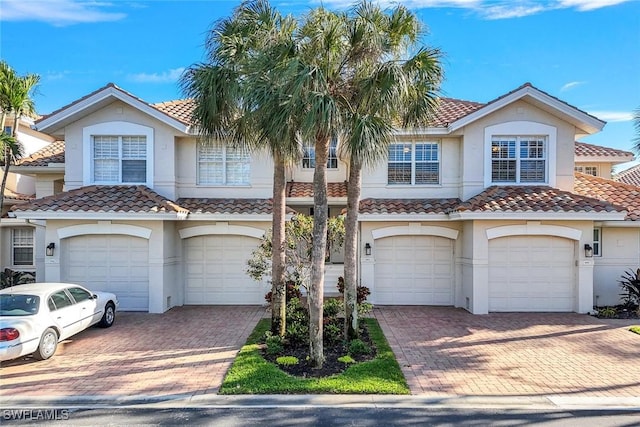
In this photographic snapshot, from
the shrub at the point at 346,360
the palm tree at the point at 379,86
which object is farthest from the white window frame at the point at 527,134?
the shrub at the point at 346,360

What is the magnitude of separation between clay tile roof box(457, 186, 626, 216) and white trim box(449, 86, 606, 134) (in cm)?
255

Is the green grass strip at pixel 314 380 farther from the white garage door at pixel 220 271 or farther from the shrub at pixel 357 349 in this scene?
the white garage door at pixel 220 271

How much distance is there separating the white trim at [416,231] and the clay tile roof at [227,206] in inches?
138

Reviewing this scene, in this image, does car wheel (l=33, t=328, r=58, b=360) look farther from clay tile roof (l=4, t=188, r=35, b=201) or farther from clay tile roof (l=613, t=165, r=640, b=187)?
clay tile roof (l=613, t=165, r=640, b=187)

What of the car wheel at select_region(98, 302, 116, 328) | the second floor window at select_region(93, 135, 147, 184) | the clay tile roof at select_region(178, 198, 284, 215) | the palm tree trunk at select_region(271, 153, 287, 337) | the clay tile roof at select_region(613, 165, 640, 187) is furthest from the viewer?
the clay tile roof at select_region(613, 165, 640, 187)

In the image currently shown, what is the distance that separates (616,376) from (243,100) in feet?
31.6

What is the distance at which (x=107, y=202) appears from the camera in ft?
43.7

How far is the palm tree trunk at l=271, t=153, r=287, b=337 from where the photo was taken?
33.5 feet

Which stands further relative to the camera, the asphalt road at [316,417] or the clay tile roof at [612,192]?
the clay tile roof at [612,192]

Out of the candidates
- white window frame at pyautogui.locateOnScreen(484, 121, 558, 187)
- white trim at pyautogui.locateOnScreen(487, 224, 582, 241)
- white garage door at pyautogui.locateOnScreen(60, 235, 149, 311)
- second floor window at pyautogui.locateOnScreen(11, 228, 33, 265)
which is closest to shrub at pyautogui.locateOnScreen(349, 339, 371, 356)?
white trim at pyautogui.locateOnScreen(487, 224, 582, 241)

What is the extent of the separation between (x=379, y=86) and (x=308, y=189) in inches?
304

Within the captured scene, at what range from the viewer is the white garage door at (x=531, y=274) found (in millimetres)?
13805

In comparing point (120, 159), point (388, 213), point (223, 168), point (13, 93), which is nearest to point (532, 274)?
point (388, 213)

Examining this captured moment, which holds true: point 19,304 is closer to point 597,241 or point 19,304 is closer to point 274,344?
point 274,344
